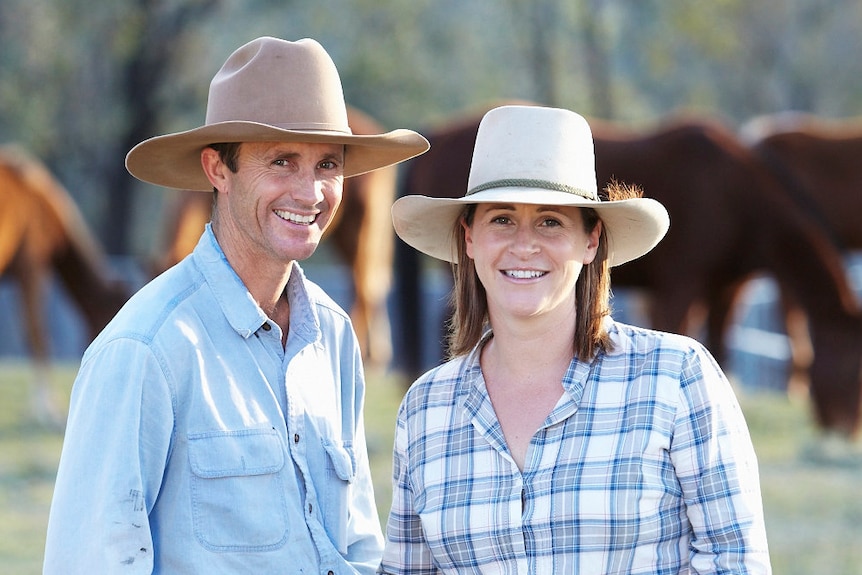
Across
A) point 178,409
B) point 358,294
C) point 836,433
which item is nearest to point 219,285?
point 178,409

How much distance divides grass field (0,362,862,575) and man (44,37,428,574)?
2.82m

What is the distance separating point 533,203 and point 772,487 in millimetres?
4263

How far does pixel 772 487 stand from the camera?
6.09 meters

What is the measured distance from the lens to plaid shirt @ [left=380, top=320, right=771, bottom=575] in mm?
2133

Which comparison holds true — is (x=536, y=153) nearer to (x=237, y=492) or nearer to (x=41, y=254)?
(x=237, y=492)

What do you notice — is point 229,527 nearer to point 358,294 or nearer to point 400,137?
point 400,137

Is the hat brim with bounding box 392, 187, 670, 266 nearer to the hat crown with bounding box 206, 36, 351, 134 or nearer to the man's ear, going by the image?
the hat crown with bounding box 206, 36, 351, 134

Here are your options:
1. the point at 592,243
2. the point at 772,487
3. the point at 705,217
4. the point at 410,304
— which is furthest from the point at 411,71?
the point at 592,243

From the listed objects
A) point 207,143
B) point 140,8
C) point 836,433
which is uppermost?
point 140,8

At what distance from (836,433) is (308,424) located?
5.96m

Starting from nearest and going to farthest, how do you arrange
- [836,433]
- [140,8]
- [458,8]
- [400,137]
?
[400,137] < [836,433] < [140,8] < [458,8]

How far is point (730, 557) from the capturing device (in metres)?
2.11

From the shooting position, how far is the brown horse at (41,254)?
959cm

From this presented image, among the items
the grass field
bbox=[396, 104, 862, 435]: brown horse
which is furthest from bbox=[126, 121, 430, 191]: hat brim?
bbox=[396, 104, 862, 435]: brown horse
